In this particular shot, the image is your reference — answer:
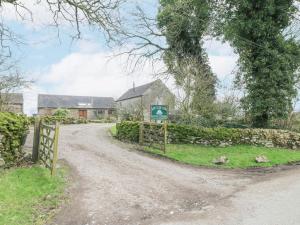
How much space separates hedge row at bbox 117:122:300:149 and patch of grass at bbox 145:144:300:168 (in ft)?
1.91

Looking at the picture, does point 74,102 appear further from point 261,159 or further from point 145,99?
point 261,159

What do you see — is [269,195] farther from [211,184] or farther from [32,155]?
[32,155]

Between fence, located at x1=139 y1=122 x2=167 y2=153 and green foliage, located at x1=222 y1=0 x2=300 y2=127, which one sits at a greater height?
green foliage, located at x1=222 y1=0 x2=300 y2=127

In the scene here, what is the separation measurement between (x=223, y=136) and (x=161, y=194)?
10537 millimetres

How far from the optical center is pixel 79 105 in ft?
204

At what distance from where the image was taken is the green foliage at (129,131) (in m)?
19.7

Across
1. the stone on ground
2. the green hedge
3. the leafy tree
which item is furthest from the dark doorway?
the green hedge

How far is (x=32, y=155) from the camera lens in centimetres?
1359

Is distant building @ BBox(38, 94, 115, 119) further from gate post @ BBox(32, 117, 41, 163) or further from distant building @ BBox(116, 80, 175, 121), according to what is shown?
gate post @ BBox(32, 117, 41, 163)

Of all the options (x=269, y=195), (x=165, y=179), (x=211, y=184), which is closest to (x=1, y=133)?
(x=165, y=179)

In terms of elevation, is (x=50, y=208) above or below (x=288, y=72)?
below

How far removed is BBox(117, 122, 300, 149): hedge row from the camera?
1898 cm

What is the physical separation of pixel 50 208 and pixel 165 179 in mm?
4270

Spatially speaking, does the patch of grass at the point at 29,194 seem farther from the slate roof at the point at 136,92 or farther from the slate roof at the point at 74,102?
the slate roof at the point at 74,102
